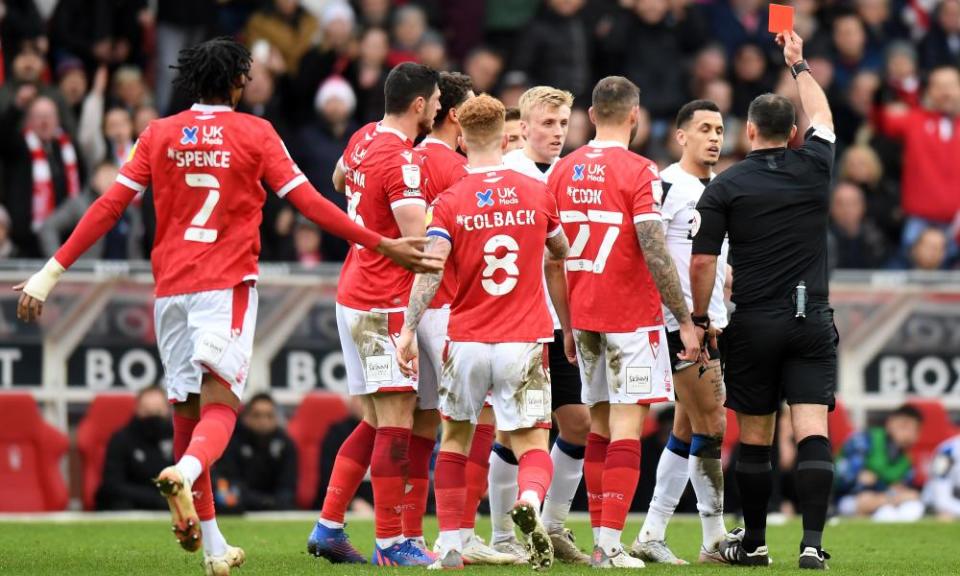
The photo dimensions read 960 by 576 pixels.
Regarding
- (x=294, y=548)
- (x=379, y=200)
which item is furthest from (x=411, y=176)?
(x=294, y=548)

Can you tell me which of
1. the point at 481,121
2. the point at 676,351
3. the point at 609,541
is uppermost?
the point at 481,121

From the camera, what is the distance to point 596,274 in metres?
10.4

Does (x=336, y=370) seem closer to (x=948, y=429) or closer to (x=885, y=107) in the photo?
(x=948, y=429)

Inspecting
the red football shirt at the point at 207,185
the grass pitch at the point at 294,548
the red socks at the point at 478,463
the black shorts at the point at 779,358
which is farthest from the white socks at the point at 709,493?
the red football shirt at the point at 207,185

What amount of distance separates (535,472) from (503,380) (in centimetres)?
53

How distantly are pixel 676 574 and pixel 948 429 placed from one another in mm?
7493

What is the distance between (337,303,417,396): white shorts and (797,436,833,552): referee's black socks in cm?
218

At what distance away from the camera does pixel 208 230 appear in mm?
9305

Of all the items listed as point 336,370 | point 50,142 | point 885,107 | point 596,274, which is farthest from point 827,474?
point 885,107

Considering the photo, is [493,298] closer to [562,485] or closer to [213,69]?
[562,485]

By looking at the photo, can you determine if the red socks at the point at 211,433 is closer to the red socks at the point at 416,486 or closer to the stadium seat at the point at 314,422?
the red socks at the point at 416,486

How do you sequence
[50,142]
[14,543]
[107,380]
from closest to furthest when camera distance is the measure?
[14,543] < [107,380] < [50,142]

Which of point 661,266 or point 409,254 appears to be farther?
point 661,266

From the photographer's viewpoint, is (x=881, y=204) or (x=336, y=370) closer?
(x=336, y=370)
